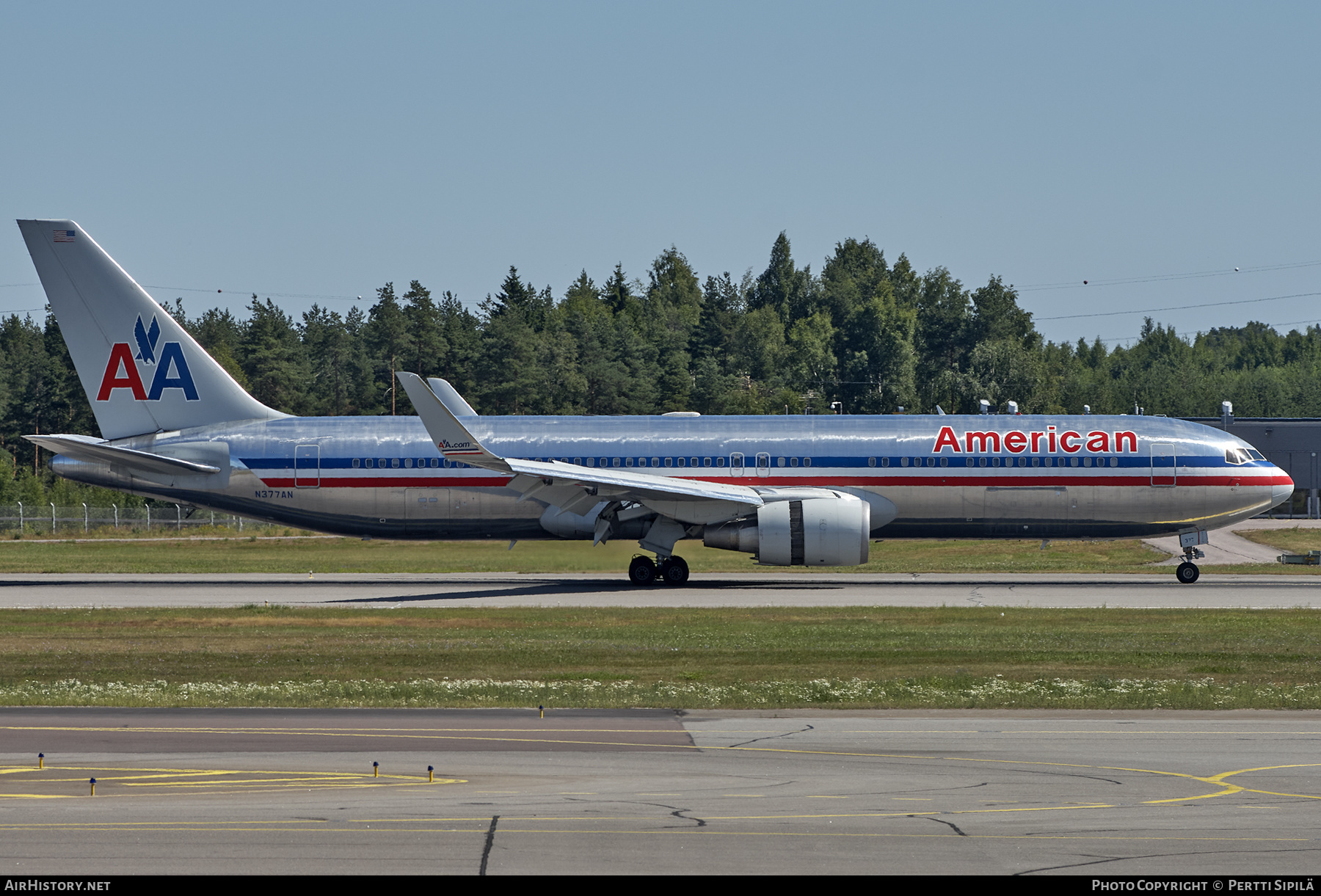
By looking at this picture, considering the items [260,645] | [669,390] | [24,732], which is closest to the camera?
[24,732]

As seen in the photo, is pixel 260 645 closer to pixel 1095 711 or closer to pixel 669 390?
pixel 1095 711

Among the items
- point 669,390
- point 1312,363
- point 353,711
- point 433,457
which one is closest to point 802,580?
point 433,457

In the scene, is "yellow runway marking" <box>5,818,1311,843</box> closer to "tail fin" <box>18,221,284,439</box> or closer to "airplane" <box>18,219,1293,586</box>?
"airplane" <box>18,219,1293,586</box>

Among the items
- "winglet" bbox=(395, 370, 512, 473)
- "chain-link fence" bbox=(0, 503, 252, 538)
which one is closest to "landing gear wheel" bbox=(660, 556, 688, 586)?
"winglet" bbox=(395, 370, 512, 473)

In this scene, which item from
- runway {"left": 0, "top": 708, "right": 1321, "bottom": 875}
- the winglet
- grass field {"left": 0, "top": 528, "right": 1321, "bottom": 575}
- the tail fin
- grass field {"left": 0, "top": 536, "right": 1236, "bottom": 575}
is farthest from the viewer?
grass field {"left": 0, "top": 528, "right": 1321, "bottom": 575}

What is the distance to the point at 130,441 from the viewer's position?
1523 inches

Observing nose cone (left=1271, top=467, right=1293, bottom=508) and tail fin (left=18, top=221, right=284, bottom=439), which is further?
nose cone (left=1271, top=467, right=1293, bottom=508)

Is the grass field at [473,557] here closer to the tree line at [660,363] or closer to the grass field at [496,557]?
the grass field at [496,557]

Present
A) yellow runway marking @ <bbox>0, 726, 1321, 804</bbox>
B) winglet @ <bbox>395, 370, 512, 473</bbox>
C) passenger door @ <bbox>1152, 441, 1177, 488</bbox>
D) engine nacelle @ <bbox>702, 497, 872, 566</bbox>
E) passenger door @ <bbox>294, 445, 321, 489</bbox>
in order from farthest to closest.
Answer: passenger door @ <bbox>294, 445, 321, 489</bbox> < passenger door @ <bbox>1152, 441, 1177, 488</bbox> < engine nacelle @ <bbox>702, 497, 872, 566</bbox> < winglet @ <bbox>395, 370, 512, 473</bbox> < yellow runway marking @ <bbox>0, 726, 1321, 804</bbox>

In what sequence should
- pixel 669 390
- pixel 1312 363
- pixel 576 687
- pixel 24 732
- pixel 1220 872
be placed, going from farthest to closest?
pixel 1312 363, pixel 669 390, pixel 576 687, pixel 24 732, pixel 1220 872

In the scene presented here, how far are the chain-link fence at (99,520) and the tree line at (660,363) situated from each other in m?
7.08

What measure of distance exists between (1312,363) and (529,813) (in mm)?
211129

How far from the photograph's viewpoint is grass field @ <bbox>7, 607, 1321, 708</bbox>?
19.3m

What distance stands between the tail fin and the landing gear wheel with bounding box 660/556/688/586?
13.5 metres
